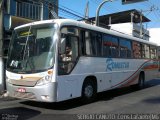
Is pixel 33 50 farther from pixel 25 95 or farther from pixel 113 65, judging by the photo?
pixel 113 65

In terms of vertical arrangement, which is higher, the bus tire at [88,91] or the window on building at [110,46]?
the window on building at [110,46]

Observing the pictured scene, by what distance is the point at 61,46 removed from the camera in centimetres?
958

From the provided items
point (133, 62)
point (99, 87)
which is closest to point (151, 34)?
point (133, 62)

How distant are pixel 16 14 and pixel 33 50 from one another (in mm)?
15117

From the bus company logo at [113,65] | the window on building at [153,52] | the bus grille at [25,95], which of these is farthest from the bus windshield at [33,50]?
the window on building at [153,52]

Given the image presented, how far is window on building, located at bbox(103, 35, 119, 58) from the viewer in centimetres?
1263

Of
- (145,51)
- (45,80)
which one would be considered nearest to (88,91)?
(45,80)

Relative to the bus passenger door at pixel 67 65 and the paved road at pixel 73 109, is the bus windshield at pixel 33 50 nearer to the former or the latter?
the bus passenger door at pixel 67 65

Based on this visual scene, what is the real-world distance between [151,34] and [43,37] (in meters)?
53.7

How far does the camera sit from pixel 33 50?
980 cm

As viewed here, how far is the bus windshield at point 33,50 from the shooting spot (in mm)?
9444

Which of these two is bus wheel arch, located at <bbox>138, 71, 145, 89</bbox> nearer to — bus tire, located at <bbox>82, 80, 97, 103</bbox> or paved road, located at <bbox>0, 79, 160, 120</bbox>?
paved road, located at <bbox>0, 79, 160, 120</bbox>

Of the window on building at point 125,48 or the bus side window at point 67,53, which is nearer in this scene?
the bus side window at point 67,53

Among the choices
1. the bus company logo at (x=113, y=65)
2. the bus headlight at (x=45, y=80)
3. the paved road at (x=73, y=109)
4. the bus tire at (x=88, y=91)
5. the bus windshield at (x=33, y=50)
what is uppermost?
the bus windshield at (x=33, y=50)
